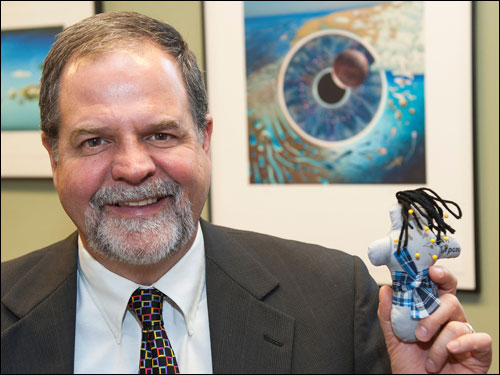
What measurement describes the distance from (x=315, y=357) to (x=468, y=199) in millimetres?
836

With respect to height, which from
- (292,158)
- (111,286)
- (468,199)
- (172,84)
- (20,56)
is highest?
(20,56)

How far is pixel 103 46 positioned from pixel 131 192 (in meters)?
0.30

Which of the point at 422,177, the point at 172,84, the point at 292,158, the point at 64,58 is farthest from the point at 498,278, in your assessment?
the point at 64,58

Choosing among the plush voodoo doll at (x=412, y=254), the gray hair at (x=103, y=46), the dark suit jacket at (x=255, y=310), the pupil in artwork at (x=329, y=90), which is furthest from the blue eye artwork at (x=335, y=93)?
the plush voodoo doll at (x=412, y=254)

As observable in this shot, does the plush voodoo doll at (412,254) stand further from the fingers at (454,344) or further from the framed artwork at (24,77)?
the framed artwork at (24,77)

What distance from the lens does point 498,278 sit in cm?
186

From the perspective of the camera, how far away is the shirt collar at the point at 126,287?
4.25 feet

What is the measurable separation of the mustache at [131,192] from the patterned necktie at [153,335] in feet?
0.65

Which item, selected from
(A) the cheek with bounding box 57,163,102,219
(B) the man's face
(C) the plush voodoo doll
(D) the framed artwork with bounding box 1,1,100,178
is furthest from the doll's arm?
(D) the framed artwork with bounding box 1,1,100,178

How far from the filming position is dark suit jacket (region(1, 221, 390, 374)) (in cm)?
124

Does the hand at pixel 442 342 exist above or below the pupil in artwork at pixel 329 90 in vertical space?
below

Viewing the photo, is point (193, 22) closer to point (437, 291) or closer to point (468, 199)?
point (468, 199)

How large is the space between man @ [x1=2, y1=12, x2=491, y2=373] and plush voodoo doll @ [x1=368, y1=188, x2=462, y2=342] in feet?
0.15

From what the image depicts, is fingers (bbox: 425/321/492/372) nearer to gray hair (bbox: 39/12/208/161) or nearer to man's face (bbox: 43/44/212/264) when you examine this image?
man's face (bbox: 43/44/212/264)
